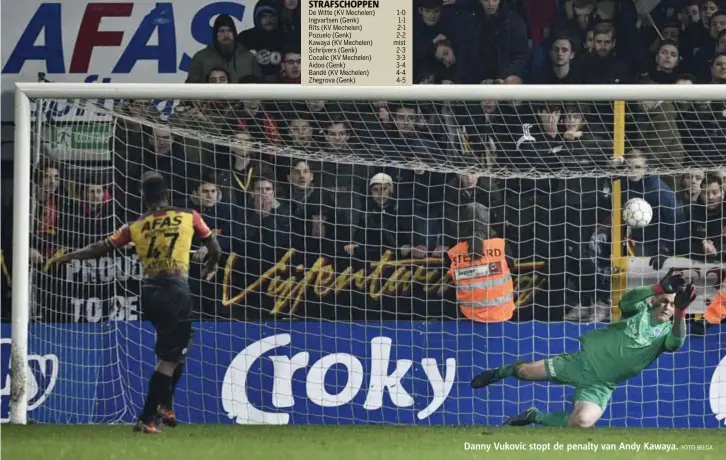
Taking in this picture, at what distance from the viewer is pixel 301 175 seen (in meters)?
10.0


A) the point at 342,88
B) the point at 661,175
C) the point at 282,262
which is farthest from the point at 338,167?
the point at 661,175

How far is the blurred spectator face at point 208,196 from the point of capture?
9984 millimetres

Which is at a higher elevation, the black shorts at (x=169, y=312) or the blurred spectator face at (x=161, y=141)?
the blurred spectator face at (x=161, y=141)

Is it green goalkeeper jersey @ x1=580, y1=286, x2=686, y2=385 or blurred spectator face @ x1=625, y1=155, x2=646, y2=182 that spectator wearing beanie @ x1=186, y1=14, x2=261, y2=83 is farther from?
green goalkeeper jersey @ x1=580, y1=286, x2=686, y2=385

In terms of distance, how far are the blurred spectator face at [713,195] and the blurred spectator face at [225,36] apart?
11.5ft

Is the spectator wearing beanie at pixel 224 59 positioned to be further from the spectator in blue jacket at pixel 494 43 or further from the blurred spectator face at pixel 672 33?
the blurred spectator face at pixel 672 33

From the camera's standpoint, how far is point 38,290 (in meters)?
10.0

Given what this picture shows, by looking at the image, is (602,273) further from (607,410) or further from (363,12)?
(363,12)

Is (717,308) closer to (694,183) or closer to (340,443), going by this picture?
(694,183)

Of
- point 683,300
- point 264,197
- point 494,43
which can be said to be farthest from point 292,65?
point 683,300

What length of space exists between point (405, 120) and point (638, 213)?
1.74 meters

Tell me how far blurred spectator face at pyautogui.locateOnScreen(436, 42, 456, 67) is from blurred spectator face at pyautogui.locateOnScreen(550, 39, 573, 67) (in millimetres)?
703

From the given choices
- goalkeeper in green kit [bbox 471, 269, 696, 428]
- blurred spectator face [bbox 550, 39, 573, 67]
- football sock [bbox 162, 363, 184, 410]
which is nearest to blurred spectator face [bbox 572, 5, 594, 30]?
blurred spectator face [bbox 550, 39, 573, 67]

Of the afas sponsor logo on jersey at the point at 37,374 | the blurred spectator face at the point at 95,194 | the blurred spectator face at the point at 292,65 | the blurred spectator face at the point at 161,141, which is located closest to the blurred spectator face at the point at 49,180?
the blurred spectator face at the point at 95,194
